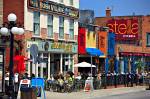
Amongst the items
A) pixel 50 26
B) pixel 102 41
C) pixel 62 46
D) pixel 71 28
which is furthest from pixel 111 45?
pixel 50 26

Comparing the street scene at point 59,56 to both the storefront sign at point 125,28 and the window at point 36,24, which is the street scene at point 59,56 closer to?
the window at point 36,24

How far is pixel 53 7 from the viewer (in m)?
40.4

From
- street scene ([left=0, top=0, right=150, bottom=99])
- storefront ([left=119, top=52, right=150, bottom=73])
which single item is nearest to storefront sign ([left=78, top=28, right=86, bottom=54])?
street scene ([left=0, top=0, right=150, bottom=99])

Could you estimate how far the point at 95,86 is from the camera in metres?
40.7

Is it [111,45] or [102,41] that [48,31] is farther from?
[111,45]

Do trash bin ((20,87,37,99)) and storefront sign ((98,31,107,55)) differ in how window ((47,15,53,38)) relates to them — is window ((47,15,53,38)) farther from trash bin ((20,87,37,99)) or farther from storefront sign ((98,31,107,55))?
trash bin ((20,87,37,99))

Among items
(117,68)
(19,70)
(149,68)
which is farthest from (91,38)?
(149,68)

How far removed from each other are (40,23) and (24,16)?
8.96ft

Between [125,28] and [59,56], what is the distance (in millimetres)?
30781

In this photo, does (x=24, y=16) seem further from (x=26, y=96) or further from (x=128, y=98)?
(x=26, y=96)

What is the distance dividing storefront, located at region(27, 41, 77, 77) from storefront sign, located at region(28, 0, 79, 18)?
2.66 meters

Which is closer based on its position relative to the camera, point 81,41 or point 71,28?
point 71,28

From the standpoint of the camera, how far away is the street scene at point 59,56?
97.2ft

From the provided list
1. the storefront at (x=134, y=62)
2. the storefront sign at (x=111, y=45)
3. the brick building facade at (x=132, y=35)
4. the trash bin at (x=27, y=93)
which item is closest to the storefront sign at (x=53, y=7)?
the storefront sign at (x=111, y=45)
